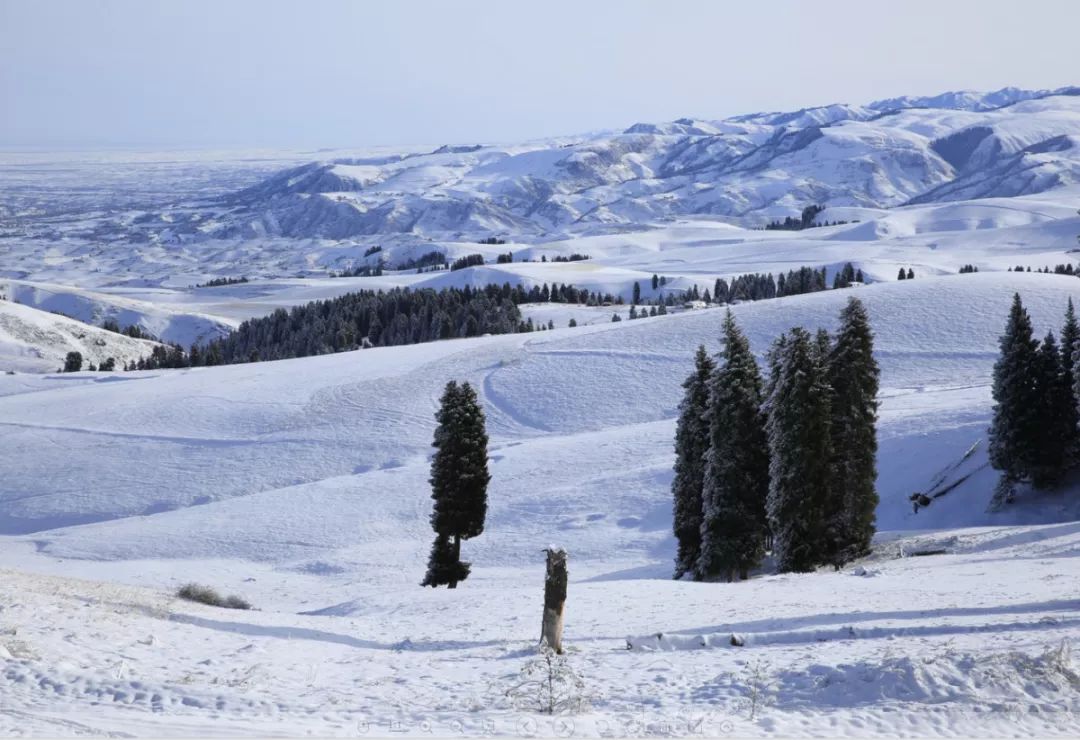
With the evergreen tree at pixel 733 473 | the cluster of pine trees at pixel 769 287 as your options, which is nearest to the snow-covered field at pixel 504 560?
the evergreen tree at pixel 733 473

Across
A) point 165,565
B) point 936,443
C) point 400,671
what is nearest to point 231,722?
point 400,671

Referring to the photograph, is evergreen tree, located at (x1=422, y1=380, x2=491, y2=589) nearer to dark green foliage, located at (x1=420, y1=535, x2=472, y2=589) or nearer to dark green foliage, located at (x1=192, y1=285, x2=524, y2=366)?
dark green foliage, located at (x1=420, y1=535, x2=472, y2=589)

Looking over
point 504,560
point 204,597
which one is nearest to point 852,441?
point 504,560

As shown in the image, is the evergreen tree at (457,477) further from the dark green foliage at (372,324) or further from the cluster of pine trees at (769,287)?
the cluster of pine trees at (769,287)

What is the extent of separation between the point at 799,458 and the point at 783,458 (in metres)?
0.53

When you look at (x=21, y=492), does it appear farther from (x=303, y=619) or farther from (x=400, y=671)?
(x=400, y=671)

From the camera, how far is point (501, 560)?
151ft

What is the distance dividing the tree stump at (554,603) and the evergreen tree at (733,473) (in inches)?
694

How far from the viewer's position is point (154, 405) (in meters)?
78.8

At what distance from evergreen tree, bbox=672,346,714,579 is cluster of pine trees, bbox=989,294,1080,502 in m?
13.2

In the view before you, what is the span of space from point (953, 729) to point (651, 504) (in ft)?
122

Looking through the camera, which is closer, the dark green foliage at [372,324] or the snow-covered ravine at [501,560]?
the snow-covered ravine at [501,560]

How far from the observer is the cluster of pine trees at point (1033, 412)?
41.0m

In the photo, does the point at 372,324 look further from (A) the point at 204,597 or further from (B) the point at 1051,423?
(A) the point at 204,597
